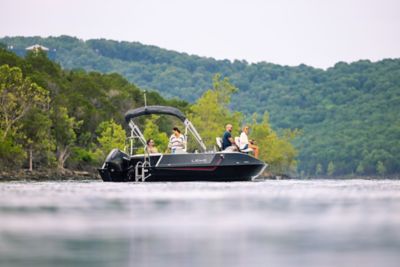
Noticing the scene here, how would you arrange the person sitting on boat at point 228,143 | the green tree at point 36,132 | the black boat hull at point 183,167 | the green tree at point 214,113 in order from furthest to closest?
the green tree at point 214,113, the green tree at point 36,132, the person sitting on boat at point 228,143, the black boat hull at point 183,167

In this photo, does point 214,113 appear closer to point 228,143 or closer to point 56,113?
point 56,113

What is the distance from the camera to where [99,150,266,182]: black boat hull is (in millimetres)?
42344

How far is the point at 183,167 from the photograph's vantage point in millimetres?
42219

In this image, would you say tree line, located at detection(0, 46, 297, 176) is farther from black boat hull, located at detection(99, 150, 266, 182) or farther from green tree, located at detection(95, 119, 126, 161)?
black boat hull, located at detection(99, 150, 266, 182)

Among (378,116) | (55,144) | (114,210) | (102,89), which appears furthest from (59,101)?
(378,116)

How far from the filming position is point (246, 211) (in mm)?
19234

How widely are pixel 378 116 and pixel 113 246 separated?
182398 millimetres

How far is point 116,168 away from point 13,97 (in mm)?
33688

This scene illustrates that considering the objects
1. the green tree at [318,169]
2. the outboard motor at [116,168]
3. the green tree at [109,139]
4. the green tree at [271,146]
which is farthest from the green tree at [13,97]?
the green tree at [318,169]

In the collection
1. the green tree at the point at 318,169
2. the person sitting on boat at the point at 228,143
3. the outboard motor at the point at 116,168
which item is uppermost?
the person sitting on boat at the point at 228,143

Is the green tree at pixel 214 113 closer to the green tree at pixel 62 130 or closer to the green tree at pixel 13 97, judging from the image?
the green tree at pixel 62 130

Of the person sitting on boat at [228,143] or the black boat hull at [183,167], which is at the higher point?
the person sitting on boat at [228,143]

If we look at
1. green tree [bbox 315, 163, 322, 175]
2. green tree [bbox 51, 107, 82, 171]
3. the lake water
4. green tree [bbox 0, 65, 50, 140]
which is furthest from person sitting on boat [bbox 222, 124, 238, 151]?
green tree [bbox 315, 163, 322, 175]

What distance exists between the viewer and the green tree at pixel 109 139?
92.5 metres
